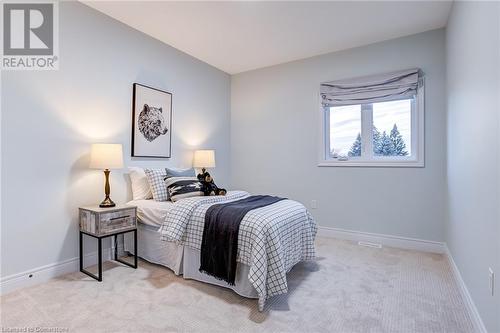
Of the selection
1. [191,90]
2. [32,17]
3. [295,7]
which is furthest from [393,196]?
[32,17]

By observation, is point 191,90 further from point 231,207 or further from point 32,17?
point 231,207

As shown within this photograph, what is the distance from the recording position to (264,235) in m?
1.99

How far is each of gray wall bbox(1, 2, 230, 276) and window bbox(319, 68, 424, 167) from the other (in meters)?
2.34

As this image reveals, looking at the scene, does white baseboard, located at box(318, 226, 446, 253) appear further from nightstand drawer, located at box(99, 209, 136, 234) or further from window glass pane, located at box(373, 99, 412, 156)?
nightstand drawer, located at box(99, 209, 136, 234)

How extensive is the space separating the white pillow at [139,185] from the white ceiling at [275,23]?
5.59ft

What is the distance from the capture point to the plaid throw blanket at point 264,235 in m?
1.95

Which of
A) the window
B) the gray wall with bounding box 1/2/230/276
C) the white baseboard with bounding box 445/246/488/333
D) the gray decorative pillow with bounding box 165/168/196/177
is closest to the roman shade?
the window

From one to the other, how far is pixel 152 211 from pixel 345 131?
2.75 meters

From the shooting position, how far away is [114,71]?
2.98 metres

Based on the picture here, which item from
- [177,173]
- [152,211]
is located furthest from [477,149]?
[177,173]

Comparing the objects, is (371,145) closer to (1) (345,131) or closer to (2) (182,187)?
(1) (345,131)

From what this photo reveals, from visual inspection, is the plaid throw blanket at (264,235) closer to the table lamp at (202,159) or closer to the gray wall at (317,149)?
Result: the table lamp at (202,159)

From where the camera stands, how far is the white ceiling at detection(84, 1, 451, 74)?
271 cm

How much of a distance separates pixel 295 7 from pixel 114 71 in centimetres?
205
